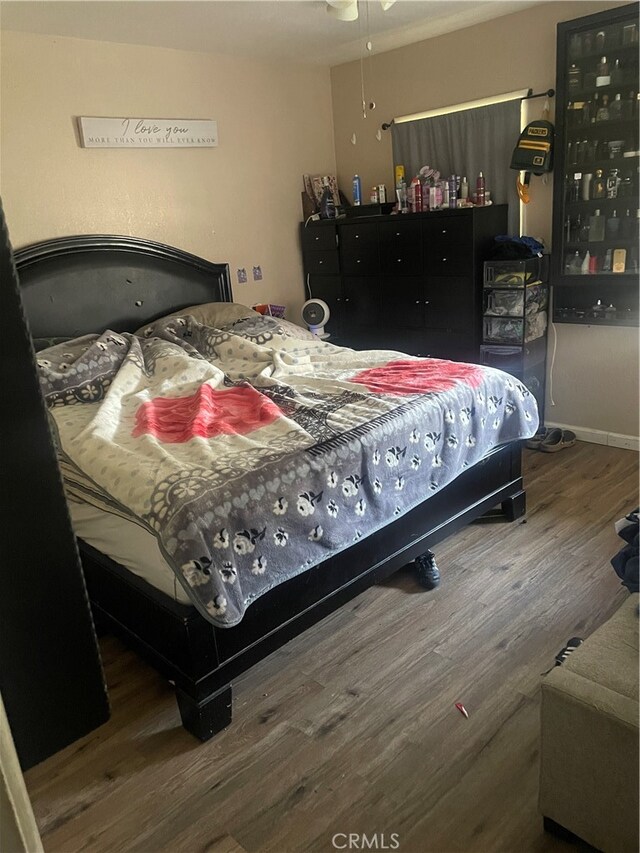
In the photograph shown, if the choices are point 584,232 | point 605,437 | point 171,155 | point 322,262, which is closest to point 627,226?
point 584,232

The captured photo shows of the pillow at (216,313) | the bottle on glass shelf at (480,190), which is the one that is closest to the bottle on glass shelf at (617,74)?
the bottle on glass shelf at (480,190)

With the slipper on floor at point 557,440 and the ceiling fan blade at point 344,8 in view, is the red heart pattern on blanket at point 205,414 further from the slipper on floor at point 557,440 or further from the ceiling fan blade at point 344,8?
Result: the slipper on floor at point 557,440

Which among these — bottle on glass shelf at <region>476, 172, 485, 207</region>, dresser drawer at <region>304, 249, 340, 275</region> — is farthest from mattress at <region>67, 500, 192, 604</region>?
bottle on glass shelf at <region>476, 172, 485, 207</region>

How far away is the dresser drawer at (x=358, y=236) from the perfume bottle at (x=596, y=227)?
1391 millimetres

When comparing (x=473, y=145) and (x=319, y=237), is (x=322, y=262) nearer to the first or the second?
(x=319, y=237)

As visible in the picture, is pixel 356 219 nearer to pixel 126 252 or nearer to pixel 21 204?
pixel 126 252

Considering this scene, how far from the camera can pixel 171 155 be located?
13.3 feet

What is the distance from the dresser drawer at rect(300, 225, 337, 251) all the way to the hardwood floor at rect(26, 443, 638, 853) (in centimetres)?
279

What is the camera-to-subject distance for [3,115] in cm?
336

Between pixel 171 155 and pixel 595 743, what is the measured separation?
3.92m

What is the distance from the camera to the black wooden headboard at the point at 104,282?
354 cm

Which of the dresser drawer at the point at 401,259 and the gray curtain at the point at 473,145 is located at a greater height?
the gray curtain at the point at 473,145

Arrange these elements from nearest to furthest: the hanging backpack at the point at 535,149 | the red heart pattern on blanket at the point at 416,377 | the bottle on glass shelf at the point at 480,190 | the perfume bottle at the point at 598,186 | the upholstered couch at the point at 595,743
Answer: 1. the upholstered couch at the point at 595,743
2. the red heart pattern on blanket at the point at 416,377
3. the perfume bottle at the point at 598,186
4. the hanging backpack at the point at 535,149
5. the bottle on glass shelf at the point at 480,190

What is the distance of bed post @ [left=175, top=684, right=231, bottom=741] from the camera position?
194 centimetres
